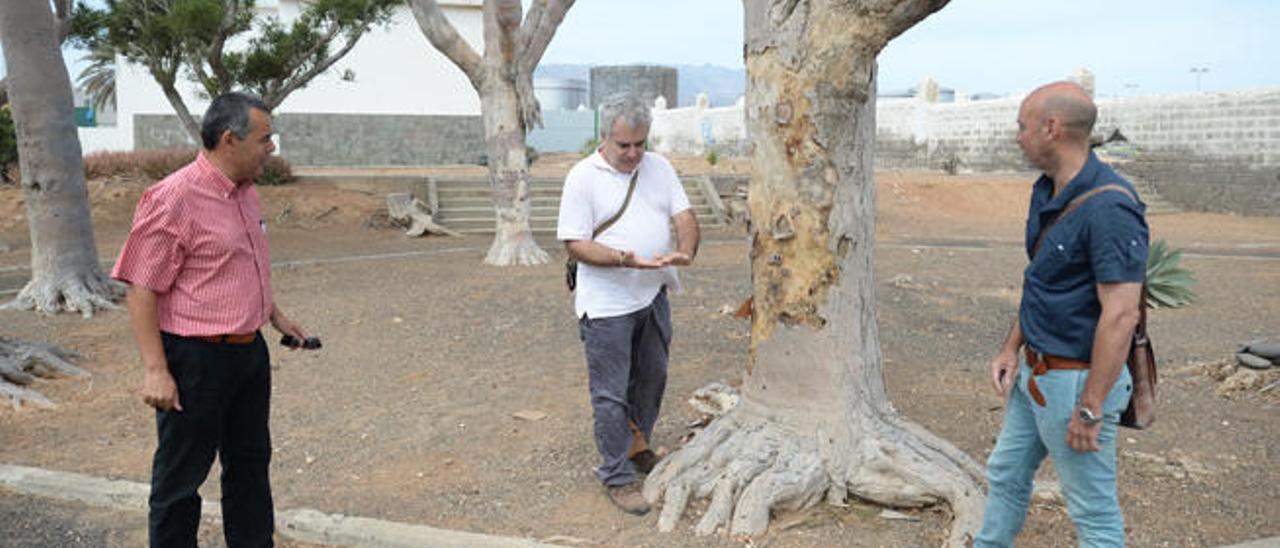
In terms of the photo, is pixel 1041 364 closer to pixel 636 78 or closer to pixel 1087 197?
pixel 1087 197

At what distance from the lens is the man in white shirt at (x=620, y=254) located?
13.9 ft

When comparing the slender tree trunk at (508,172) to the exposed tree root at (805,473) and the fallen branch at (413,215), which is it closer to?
the fallen branch at (413,215)

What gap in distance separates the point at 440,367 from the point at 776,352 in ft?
11.2

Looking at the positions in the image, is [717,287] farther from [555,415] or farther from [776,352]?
[776,352]

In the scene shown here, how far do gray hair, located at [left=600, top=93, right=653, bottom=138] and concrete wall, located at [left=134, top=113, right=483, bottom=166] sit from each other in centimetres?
2676

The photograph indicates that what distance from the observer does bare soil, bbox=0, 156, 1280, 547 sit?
14.4 ft

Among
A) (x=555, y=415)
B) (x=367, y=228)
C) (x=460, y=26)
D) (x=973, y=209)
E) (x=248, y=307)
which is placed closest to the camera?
(x=248, y=307)

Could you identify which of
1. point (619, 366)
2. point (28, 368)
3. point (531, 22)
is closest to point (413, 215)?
point (531, 22)

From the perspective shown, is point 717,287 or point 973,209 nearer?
point 717,287

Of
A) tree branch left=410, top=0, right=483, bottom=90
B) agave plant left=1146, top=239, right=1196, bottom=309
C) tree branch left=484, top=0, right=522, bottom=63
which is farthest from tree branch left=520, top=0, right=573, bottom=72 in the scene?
agave plant left=1146, top=239, right=1196, bottom=309

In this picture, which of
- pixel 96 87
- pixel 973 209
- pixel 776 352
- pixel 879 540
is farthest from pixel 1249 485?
pixel 96 87

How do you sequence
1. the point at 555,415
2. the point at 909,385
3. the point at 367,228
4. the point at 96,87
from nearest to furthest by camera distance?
the point at 555,415 → the point at 909,385 → the point at 367,228 → the point at 96,87

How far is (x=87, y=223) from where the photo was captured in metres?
9.88

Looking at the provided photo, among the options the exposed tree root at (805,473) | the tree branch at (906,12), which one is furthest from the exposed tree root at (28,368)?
the tree branch at (906,12)
